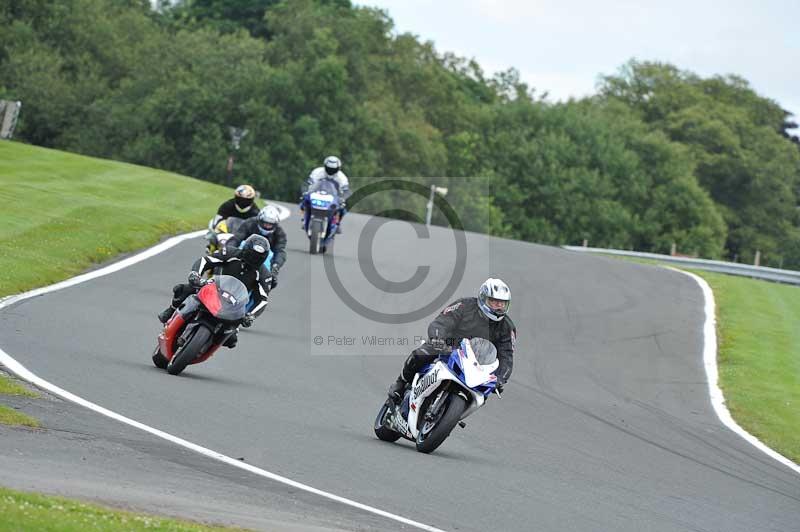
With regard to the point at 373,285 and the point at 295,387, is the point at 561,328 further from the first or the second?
the point at 295,387

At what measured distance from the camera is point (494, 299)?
40.6 ft

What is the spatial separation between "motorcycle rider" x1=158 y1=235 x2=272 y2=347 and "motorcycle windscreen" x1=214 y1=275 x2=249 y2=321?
1.18 feet

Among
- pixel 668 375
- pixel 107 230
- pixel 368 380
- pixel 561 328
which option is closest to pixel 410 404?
pixel 368 380

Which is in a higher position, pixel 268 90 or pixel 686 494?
pixel 268 90

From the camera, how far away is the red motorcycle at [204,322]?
1448 cm

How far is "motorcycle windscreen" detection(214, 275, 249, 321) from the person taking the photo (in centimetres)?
1450

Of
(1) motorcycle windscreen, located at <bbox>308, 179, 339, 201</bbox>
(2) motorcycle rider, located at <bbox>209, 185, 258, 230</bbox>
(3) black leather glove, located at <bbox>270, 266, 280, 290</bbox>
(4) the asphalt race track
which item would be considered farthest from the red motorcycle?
(1) motorcycle windscreen, located at <bbox>308, 179, 339, 201</bbox>

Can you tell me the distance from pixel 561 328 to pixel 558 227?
229 feet

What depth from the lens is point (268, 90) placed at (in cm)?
7662

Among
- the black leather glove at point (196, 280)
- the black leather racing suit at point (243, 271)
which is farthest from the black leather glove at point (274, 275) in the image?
the black leather glove at point (196, 280)

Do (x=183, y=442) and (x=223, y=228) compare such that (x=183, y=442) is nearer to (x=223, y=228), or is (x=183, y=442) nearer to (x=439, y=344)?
(x=439, y=344)

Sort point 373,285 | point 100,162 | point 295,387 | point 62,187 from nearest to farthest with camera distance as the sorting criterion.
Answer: point 295,387 < point 373,285 < point 62,187 < point 100,162

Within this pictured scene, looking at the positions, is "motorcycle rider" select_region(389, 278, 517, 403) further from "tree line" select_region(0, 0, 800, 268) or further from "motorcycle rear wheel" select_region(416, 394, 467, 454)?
"tree line" select_region(0, 0, 800, 268)
